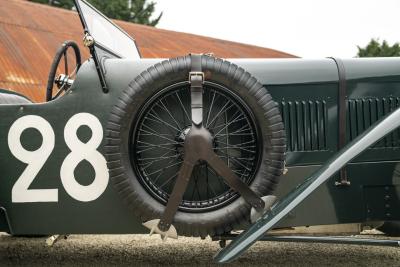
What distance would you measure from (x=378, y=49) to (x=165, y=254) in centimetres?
3440

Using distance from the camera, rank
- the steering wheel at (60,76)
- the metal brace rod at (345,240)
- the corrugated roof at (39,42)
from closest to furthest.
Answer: the metal brace rod at (345,240), the steering wheel at (60,76), the corrugated roof at (39,42)

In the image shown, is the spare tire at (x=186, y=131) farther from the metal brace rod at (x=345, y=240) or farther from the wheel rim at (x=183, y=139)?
the metal brace rod at (x=345, y=240)

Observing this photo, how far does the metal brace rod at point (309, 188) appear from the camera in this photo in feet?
6.68

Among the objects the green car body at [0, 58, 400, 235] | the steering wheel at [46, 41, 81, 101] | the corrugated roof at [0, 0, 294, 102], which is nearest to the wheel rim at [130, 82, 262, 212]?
the green car body at [0, 58, 400, 235]

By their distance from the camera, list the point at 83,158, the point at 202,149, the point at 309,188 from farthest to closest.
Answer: the point at 83,158 → the point at 202,149 → the point at 309,188

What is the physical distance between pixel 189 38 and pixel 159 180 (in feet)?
54.3

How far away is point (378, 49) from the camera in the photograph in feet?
113

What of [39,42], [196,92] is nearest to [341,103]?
[196,92]

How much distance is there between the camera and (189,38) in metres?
18.5

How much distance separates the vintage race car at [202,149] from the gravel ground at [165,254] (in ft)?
2.18

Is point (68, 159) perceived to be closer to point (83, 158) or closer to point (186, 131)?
point (83, 158)

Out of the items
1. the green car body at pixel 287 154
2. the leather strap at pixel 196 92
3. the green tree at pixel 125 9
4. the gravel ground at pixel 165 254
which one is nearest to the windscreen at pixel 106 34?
the green car body at pixel 287 154

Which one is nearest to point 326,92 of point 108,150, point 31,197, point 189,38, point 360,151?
point 360,151

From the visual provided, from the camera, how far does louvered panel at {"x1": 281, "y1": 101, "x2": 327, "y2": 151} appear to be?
8.63ft
